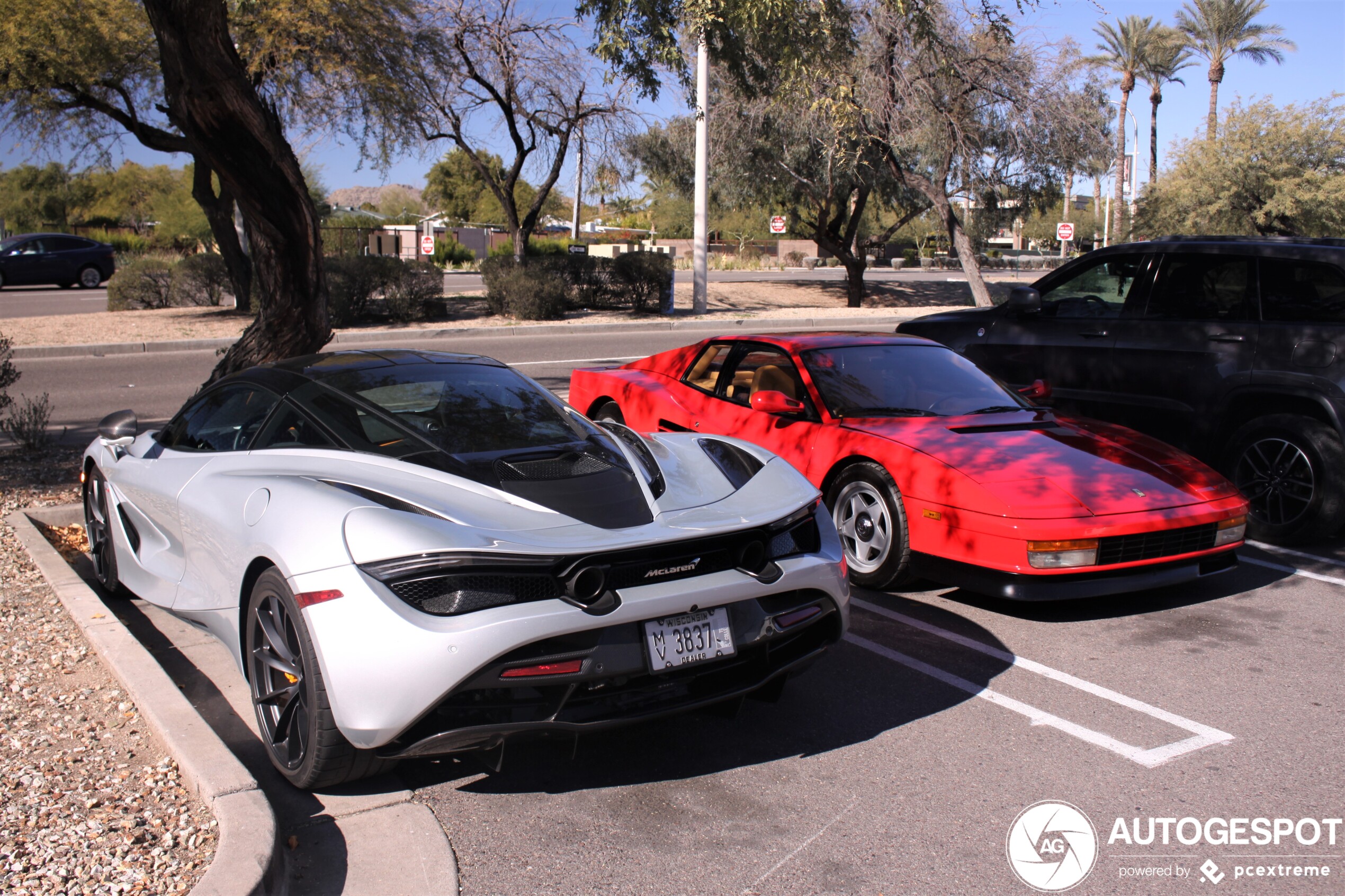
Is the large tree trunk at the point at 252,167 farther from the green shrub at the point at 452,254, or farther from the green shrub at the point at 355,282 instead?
the green shrub at the point at 452,254

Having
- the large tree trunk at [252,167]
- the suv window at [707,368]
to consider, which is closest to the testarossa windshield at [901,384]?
the suv window at [707,368]

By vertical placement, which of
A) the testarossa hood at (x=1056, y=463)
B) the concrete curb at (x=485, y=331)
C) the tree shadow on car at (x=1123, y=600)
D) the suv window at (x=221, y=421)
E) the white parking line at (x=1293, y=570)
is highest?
the concrete curb at (x=485, y=331)

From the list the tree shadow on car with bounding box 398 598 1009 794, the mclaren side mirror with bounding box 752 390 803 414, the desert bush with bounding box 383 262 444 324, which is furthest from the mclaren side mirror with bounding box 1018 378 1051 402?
the desert bush with bounding box 383 262 444 324

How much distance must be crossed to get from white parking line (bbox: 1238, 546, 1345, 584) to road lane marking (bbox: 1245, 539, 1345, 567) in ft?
0.90

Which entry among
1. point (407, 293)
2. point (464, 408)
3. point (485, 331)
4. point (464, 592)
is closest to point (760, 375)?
point (464, 408)

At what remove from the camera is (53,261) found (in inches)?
1248

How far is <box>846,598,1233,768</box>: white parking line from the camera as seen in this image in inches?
156

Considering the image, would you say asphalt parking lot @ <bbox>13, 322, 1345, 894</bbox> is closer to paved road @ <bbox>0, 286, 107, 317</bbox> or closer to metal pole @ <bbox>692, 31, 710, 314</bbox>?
metal pole @ <bbox>692, 31, 710, 314</bbox>

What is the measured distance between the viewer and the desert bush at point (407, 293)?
71.8 feet

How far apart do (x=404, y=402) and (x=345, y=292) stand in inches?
707

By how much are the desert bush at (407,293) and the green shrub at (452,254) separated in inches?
1170

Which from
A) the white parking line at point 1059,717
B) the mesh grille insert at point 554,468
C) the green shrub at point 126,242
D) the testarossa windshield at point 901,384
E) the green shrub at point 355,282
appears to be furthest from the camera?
the green shrub at point 126,242

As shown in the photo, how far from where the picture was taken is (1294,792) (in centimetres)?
362

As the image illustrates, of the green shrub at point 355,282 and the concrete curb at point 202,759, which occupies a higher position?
the green shrub at point 355,282
